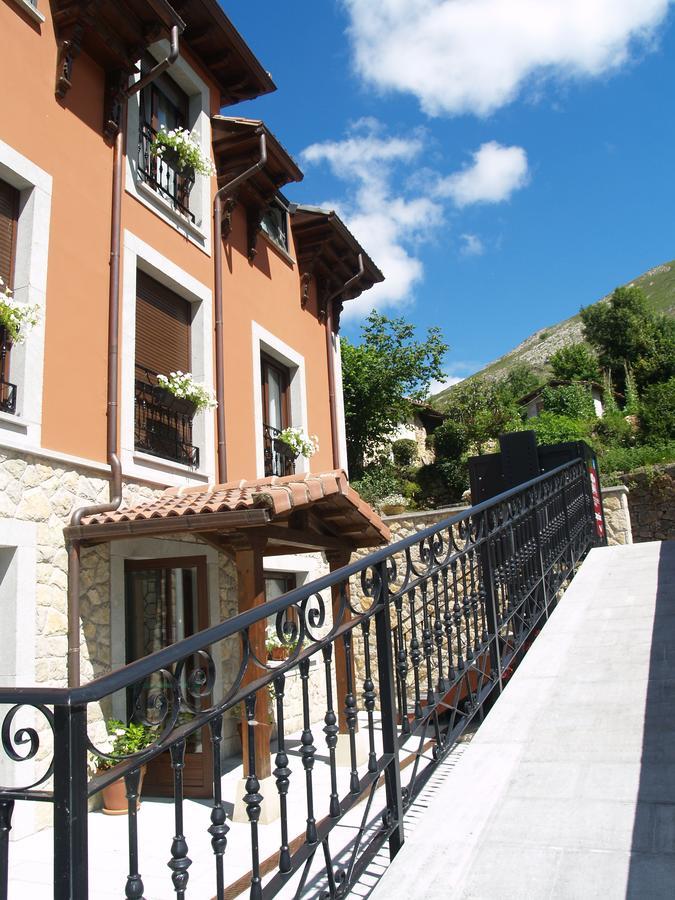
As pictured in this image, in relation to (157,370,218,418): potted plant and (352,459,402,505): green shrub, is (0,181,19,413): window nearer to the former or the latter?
(157,370,218,418): potted plant

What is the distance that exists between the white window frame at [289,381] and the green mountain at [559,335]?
77007 millimetres

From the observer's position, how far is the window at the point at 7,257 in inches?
233

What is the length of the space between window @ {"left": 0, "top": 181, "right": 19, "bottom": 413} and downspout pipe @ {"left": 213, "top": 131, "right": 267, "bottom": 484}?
9.48 feet

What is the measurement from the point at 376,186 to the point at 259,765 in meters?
12.7

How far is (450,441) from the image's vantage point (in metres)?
25.3

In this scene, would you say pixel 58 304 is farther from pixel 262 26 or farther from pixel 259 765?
pixel 262 26

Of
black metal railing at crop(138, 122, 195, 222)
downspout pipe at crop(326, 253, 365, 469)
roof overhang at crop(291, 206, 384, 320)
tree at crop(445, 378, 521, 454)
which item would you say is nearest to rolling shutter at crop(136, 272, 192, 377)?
black metal railing at crop(138, 122, 195, 222)

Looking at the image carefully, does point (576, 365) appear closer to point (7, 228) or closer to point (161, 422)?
point (161, 422)

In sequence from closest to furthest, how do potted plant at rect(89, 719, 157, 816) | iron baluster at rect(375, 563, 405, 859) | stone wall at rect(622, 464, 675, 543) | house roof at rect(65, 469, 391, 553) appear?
1. iron baluster at rect(375, 563, 405, 859)
2. house roof at rect(65, 469, 391, 553)
3. potted plant at rect(89, 719, 157, 816)
4. stone wall at rect(622, 464, 675, 543)

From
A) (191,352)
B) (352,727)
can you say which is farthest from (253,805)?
(191,352)

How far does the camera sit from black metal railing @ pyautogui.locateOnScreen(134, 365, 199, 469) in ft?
24.8

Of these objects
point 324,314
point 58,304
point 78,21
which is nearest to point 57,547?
point 58,304

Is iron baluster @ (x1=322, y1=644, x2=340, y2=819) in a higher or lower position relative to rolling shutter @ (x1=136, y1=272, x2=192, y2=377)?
lower

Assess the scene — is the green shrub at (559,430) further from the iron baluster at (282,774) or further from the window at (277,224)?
the iron baluster at (282,774)
